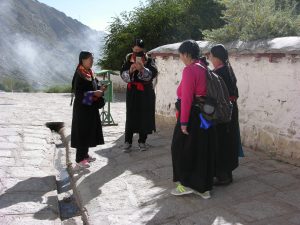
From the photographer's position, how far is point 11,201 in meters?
5.16

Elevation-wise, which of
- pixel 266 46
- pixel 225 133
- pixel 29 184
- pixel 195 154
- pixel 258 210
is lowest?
pixel 29 184

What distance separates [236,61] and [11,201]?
411cm

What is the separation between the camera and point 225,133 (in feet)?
16.8

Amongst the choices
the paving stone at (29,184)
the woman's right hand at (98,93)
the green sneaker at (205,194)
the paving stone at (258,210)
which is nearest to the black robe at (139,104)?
the woman's right hand at (98,93)

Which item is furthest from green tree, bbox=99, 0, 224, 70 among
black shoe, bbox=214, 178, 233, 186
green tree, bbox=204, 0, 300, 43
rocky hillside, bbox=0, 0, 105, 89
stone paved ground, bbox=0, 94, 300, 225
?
rocky hillside, bbox=0, 0, 105, 89

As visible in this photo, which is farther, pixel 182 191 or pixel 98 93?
pixel 98 93

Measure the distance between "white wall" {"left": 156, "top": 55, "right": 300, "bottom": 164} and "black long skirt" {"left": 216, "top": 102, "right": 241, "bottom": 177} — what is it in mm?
1227

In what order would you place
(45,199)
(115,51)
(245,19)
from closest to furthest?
(45,199) < (245,19) < (115,51)

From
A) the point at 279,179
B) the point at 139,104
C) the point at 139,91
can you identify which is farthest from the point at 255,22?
the point at 279,179

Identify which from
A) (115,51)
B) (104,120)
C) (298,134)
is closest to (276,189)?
(298,134)

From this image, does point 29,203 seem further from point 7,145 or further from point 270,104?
point 270,104

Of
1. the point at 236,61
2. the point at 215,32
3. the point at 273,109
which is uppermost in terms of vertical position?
the point at 215,32

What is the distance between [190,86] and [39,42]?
72.2m

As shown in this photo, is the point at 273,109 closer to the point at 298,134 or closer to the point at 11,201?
the point at 298,134
